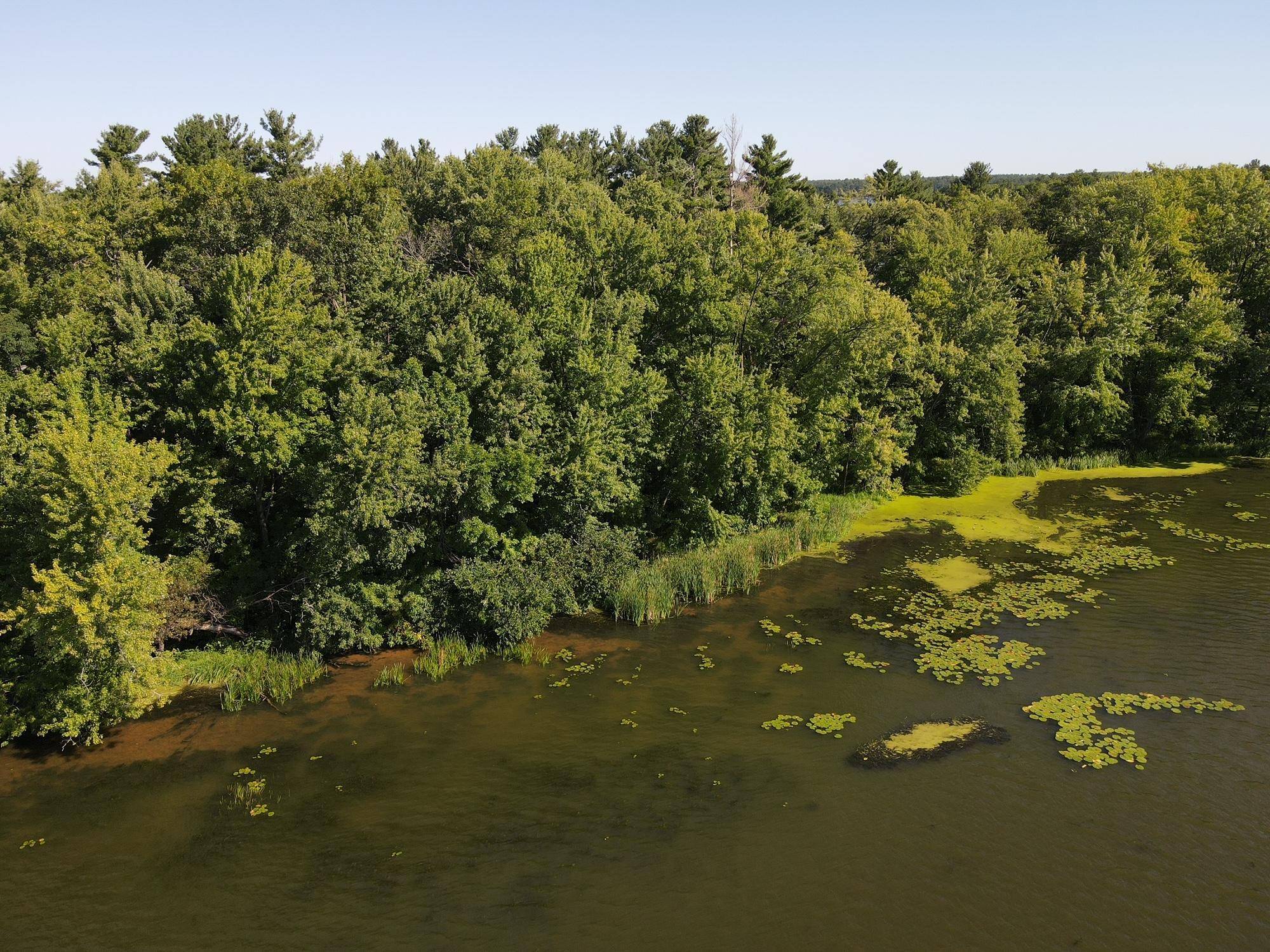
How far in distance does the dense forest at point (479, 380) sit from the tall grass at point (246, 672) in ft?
2.50

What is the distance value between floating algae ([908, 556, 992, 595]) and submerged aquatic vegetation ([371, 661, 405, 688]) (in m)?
17.8

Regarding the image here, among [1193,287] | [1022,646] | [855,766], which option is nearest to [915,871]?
[855,766]

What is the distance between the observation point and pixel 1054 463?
41.5m

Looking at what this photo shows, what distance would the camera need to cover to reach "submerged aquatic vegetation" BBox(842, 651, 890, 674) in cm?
2158

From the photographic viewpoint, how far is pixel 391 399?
23.6 metres

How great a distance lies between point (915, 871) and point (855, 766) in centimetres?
322

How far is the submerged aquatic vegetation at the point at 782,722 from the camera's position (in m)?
19.0

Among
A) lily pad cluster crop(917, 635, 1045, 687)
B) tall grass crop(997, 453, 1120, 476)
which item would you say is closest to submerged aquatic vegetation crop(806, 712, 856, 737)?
lily pad cluster crop(917, 635, 1045, 687)

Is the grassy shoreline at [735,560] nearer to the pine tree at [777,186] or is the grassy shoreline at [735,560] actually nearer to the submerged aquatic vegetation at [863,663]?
the submerged aquatic vegetation at [863,663]

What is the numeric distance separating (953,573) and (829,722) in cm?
1141

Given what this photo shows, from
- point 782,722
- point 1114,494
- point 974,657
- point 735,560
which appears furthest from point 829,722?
point 1114,494

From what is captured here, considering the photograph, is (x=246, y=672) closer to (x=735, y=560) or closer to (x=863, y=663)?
(x=735, y=560)

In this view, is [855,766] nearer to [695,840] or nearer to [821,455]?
[695,840]

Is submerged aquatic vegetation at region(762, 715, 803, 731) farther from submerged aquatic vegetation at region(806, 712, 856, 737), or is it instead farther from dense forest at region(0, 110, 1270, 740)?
dense forest at region(0, 110, 1270, 740)
